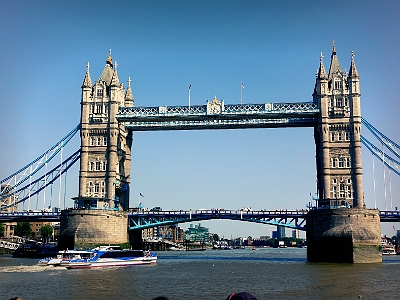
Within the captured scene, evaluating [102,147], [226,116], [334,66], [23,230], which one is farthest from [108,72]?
[23,230]

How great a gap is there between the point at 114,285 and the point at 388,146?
53285 millimetres

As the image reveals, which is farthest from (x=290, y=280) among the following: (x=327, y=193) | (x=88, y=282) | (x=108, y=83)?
(x=108, y=83)

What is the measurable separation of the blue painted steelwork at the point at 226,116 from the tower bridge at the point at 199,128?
0.50 ft

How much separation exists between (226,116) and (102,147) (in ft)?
66.3

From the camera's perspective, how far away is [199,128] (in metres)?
86.4

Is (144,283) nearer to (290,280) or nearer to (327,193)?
(290,280)

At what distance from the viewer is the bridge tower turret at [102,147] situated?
8525 centimetres

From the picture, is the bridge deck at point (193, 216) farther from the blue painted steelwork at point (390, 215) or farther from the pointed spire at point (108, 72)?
the pointed spire at point (108, 72)

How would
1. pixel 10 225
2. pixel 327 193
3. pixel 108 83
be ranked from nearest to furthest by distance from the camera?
1. pixel 327 193
2. pixel 108 83
3. pixel 10 225

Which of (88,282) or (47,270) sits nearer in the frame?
(88,282)

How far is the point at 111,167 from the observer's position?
85312 millimetres

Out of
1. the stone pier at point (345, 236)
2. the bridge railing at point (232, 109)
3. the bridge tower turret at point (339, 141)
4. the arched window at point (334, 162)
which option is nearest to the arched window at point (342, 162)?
the bridge tower turret at point (339, 141)

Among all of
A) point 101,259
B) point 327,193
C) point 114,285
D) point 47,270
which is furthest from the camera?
point 327,193

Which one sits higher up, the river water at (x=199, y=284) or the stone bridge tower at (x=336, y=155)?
the stone bridge tower at (x=336, y=155)
